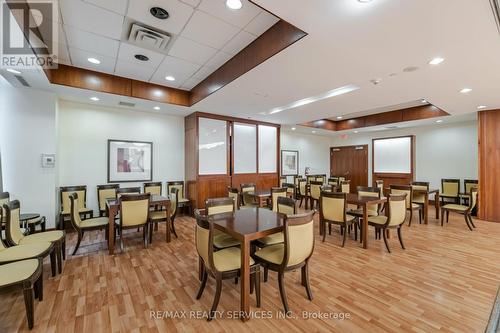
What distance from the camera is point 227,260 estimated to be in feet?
7.02

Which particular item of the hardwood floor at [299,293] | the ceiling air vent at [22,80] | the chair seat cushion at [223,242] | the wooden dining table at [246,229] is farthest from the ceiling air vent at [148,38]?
the hardwood floor at [299,293]

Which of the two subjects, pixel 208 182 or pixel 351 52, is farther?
pixel 208 182

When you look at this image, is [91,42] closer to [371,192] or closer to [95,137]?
[95,137]

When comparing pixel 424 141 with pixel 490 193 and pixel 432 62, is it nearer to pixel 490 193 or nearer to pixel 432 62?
pixel 490 193

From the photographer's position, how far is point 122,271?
290cm

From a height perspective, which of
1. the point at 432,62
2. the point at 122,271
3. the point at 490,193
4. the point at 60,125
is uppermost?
the point at 432,62

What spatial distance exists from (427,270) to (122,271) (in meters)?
4.01

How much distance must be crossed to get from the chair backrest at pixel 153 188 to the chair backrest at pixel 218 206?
9.34 ft

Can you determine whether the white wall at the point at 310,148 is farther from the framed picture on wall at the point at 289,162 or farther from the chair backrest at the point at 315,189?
the chair backrest at the point at 315,189

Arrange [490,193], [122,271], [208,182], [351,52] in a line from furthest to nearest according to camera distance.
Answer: [208,182] < [490,193] < [122,271] < [351,52]

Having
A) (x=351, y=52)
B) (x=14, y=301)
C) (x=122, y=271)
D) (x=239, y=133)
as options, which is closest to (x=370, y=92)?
(x=351, y=52)

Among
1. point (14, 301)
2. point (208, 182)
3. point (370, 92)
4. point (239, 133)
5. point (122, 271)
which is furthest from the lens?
point (239, 133)

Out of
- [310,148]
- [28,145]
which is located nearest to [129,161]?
[28,145]

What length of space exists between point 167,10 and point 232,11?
735 millimetres
